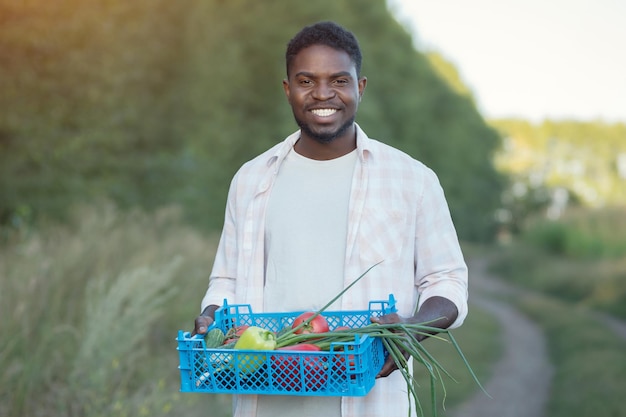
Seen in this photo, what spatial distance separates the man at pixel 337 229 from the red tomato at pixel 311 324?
0.29 m

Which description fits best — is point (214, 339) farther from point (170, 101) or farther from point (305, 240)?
point (170, 101)

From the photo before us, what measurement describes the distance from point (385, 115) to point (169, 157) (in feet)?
39.2

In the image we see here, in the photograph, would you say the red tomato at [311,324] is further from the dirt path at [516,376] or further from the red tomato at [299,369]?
the dirt path at [516,376]

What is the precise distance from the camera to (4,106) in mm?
10938

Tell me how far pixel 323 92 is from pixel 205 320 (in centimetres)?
96

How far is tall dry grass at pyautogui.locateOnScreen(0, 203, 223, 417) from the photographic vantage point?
534 cm

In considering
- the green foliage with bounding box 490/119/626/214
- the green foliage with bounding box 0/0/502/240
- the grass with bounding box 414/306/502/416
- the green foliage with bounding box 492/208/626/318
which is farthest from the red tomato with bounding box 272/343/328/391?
the green foliage with bounding box 490/119/626/214

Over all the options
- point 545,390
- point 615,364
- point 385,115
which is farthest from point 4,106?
point 385,115

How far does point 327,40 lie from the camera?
11.1ft

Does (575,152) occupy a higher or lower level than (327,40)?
higher

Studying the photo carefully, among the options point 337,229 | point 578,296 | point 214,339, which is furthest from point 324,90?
point 578,296

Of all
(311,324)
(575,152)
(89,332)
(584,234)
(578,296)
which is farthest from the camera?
(575,152)

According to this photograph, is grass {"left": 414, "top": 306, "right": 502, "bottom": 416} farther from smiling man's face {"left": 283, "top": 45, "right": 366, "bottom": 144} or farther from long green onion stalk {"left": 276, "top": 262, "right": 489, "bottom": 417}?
long green onion stalk {"left": 276, "top": 262, "right": 489, "bottom": 417}

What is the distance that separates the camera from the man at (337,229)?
3260 mm
